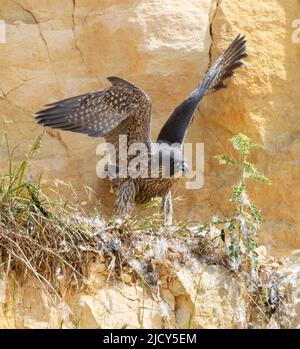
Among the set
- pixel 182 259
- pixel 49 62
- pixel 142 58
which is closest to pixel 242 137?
pixel 182 259

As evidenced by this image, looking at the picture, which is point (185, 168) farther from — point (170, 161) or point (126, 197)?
point (126, 197)

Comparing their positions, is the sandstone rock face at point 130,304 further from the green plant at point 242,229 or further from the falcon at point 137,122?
the falcon at point 137,122

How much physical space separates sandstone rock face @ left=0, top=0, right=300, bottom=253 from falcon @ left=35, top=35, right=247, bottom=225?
7.4 inches

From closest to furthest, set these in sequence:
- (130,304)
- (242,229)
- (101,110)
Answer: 1. (130,304)
2. (242,229)
3. (101,110)

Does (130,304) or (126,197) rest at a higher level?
(126,197)

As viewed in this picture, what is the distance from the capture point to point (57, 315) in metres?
5.40

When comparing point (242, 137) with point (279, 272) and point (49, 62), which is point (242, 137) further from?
point (49, 62)

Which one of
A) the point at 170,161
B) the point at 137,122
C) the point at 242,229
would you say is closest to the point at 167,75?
the point at 137,122

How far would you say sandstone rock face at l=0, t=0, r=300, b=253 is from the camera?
7.02 metres

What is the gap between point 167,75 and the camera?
711 centimetres

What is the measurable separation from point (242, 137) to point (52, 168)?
5.31ft

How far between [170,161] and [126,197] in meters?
0.39

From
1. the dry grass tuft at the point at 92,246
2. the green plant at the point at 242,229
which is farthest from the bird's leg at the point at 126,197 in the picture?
the green plant at the point at 242,229

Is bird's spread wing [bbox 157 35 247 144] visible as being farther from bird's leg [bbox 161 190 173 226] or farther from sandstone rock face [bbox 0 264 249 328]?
sandstone rock face [bbox 0 264 249 328]
